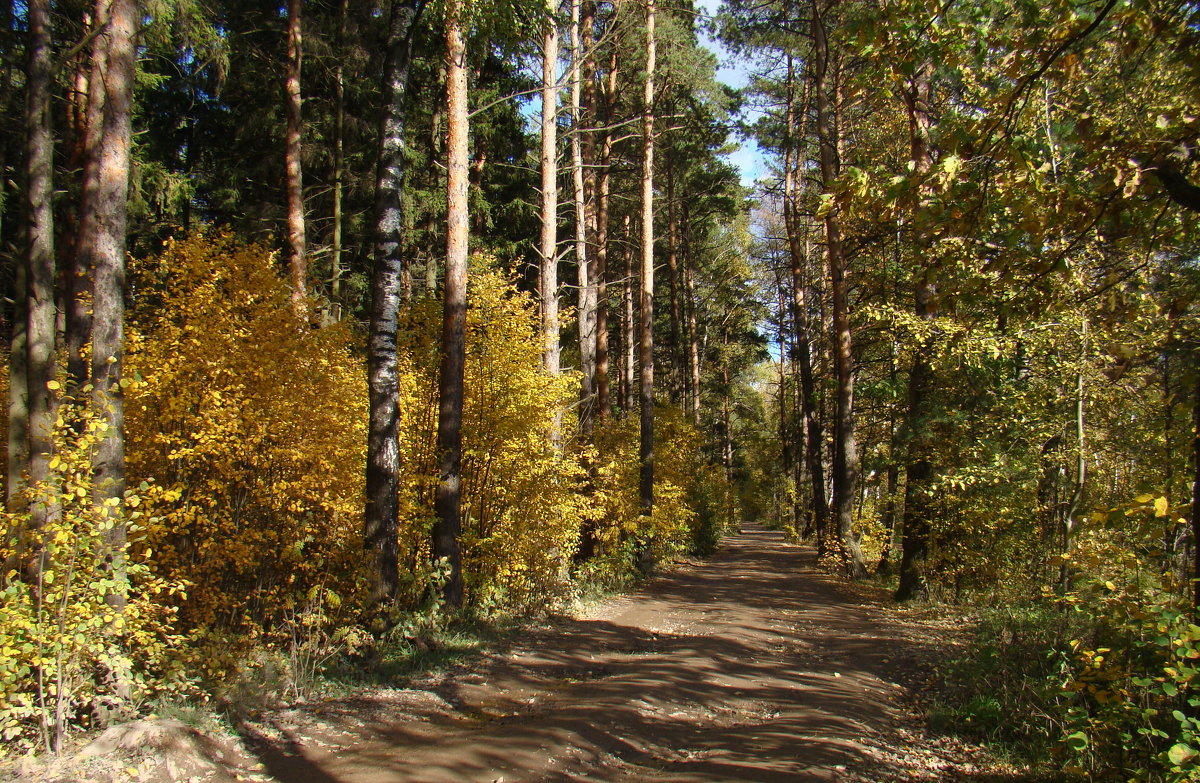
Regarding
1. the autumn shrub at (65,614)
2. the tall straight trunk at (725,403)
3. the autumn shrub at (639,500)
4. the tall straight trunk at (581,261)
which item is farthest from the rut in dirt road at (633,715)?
the tall straight trunk at (725,403)

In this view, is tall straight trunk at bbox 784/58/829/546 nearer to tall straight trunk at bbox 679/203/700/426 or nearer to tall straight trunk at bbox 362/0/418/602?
tall straight trunk at bbox 679/203/700/426

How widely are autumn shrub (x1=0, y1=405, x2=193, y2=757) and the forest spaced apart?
4 centimetres

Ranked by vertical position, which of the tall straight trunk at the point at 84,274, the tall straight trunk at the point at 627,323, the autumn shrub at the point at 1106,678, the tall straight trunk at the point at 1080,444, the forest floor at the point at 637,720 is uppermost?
the tall straight trunk at the point at 627,323

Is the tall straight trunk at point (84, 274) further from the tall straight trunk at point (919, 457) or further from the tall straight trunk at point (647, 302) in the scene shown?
the tall straight trunk at point (647, 302)

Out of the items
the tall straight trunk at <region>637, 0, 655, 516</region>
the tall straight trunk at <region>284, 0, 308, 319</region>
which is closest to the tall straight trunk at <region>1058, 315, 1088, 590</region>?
the tall straight trunk at <region>637, 0, 655, 516</region>

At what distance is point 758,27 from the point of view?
1670cm

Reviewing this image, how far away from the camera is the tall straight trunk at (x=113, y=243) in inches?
239

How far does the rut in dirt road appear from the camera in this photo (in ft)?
16.6

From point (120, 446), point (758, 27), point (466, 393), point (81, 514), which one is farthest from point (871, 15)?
point (758, 27)

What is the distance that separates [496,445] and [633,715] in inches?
220

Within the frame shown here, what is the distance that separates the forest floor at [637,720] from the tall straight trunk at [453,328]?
5.55 feet

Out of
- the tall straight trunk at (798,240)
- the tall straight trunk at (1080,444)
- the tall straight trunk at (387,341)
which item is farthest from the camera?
the tall straight trunk at (798,240)

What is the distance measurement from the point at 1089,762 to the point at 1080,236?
3452 mm

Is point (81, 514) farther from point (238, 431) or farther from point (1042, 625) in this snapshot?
point (1042, 625)
